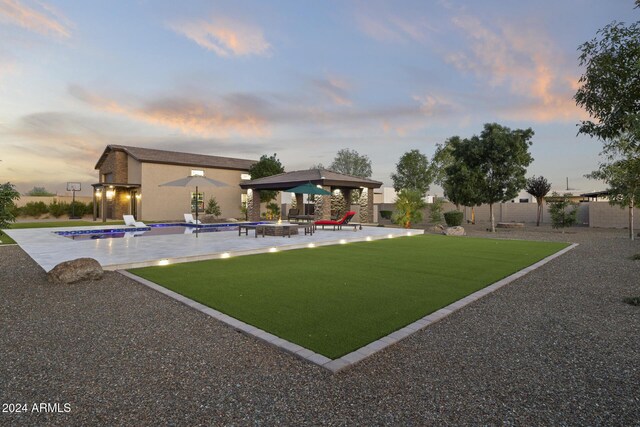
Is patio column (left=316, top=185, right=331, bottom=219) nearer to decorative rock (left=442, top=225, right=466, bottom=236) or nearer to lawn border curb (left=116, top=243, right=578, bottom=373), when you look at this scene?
decorative rock (left=442, top=225, right=466, bottom=236)

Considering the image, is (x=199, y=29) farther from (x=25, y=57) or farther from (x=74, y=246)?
(x=74, y=246)

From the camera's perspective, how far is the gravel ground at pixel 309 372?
8.00ft

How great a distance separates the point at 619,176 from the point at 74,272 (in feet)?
66.5

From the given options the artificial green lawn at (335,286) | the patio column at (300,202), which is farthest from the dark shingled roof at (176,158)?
the artificial green lawn at (335,286)

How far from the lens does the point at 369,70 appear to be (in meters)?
17.0

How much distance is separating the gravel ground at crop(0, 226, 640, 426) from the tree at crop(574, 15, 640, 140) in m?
3.65

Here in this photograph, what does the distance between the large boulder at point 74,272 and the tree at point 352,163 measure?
60.4 m

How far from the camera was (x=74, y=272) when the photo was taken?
20.6 feet

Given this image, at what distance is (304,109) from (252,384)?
2234cm

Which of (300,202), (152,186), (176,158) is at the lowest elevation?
(300,202)

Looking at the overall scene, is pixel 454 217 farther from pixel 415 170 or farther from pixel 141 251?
pixel 415 170

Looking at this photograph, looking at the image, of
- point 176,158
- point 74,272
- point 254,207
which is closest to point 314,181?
point 254,207

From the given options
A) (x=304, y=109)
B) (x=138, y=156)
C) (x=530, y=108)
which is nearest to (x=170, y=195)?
(x=138, y=156)

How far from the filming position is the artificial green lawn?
4.13 metres
